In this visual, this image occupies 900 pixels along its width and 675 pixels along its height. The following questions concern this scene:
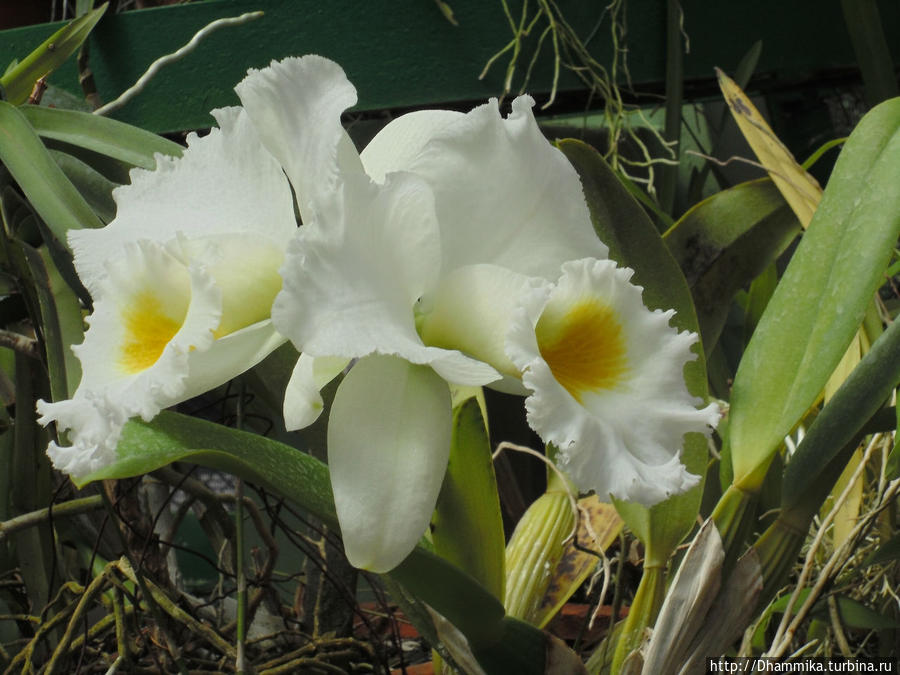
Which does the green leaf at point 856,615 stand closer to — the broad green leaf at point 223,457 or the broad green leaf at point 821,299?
the broad green leaf at point 821,299

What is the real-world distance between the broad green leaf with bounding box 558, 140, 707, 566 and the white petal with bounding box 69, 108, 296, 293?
25 centimetres

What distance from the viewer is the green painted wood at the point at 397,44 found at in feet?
3.61

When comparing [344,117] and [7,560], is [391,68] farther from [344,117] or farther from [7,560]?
[7,560]

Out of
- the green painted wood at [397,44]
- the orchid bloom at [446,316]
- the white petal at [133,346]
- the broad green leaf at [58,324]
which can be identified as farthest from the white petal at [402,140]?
the green painted wood at [397,44]

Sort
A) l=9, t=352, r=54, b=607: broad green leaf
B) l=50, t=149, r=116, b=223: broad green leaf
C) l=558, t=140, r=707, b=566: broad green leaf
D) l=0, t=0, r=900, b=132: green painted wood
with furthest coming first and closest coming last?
l=0, t=0, r=900, b=132: green painted wood, l=9, t=352, r=54, b=607: broad green leaf, l=50, t=149, r=116, b=223: broad green leaf, l=558, t=140, r=707, b=566: broad green leaf

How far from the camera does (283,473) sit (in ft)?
1.32

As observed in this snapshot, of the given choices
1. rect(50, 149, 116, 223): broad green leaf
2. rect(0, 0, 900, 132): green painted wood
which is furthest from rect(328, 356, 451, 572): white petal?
rect(0, 0, 900, 132): green painted wood

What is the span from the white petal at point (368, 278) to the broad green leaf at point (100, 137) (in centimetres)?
27

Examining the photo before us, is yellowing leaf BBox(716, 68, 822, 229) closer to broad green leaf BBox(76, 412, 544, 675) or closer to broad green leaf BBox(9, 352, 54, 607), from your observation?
broad green leaf BBox(76, 412, 544, 675)

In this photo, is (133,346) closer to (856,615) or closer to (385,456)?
(385,456)

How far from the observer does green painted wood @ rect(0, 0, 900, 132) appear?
1100mm

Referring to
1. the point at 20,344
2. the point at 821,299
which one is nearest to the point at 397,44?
the point at 20,344

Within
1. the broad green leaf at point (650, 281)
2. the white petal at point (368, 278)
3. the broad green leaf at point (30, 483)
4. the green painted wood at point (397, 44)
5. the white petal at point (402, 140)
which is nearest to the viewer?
the white petal at point (368, 278)

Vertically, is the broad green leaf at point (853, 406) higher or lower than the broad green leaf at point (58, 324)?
lower
